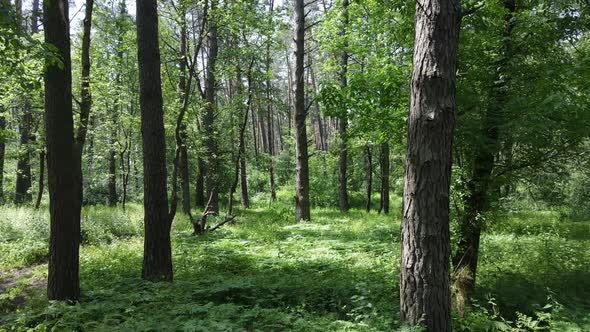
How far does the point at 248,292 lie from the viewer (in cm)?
600

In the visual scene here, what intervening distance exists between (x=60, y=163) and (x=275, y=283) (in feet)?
12.2

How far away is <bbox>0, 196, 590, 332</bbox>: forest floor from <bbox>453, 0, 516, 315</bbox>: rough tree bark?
0.31 m

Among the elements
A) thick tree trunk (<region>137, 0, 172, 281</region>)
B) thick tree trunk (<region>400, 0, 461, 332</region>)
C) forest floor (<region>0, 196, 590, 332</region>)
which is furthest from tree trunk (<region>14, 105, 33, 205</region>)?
thick tree trunk (<region>400, 0, 461, 332</region>)

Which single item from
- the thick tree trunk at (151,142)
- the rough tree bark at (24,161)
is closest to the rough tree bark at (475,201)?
the thick tree trunk at (151,142)

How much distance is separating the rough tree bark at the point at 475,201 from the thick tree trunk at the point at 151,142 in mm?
4962

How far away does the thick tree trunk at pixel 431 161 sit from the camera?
3.58 m

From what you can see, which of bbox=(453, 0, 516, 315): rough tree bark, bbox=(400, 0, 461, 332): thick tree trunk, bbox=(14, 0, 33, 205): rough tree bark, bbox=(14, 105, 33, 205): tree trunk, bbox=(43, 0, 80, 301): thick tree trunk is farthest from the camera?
bbox=(14, 105, 33, 205): tree trunk

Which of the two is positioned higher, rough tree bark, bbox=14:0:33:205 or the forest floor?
rough tree bark, bbox=14:0:33:205

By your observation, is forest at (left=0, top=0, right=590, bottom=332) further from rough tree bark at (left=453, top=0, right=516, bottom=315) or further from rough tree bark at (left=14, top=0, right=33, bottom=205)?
rough tree bark at (left=14, top=0, right=33, bottom=205)

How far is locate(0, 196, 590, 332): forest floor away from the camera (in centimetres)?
460

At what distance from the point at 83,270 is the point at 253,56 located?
921 cm

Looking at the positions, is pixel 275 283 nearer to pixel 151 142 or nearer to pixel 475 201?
pixel 151 142

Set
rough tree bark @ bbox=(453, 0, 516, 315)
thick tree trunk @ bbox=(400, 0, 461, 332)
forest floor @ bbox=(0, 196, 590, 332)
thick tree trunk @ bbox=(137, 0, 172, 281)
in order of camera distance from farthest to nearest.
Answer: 1. thick tree trunk @ bbox=(137, 0, 172, 281)
2. rough tree bark @ bbox=(453, 0, 516, 315)
3. forest floor @ bbox=(0, 196, 590, 332)
4. thick tree trunk @ bbox=(400, 0, 461, 332)

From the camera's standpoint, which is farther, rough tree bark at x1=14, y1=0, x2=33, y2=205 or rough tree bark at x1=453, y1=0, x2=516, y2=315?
rough tree bark at x1=14, y1=0, x2=33, y2=205
